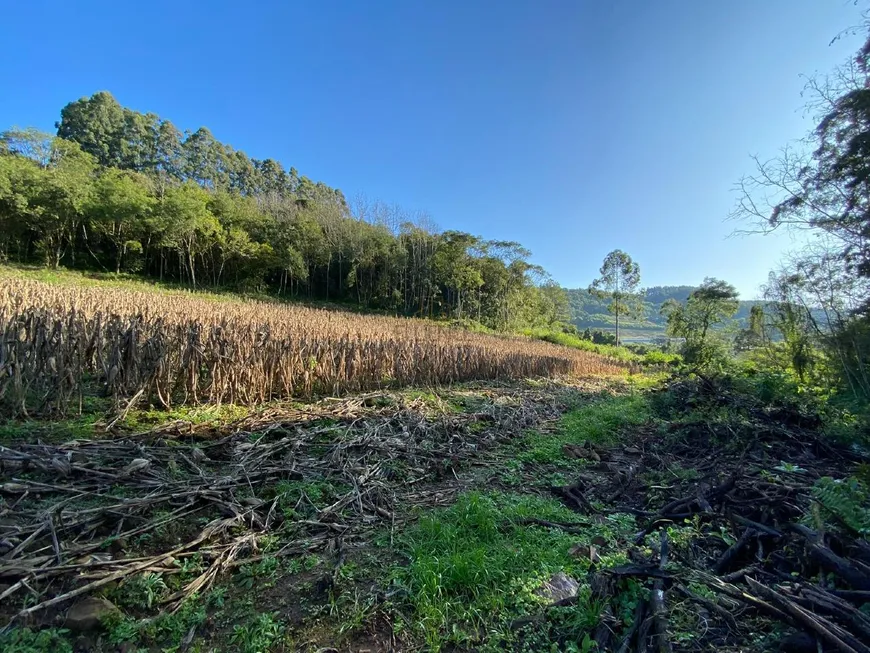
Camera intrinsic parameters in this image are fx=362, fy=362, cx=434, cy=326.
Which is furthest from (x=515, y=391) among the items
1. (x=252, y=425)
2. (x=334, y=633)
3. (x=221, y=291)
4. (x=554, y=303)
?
(x=554, y=303)

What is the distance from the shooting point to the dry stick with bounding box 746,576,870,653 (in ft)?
4.72

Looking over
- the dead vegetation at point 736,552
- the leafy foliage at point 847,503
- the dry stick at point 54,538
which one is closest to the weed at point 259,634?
the dry stick at point 54,538

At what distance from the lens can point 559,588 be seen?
235 centimetres

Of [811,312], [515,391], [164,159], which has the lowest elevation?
[515,391]

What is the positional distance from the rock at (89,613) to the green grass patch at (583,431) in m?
4.14

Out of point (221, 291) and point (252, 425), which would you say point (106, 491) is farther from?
point (221, 291)

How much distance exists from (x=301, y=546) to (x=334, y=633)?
840mm

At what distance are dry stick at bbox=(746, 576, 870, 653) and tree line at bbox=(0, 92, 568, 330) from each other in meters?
Answer: 33.0

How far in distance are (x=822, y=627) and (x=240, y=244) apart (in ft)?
117

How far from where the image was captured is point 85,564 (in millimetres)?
2207

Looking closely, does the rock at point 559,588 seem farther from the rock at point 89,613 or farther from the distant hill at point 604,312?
the distant hill at point 604,312

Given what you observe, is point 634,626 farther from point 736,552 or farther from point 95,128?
point 95,128

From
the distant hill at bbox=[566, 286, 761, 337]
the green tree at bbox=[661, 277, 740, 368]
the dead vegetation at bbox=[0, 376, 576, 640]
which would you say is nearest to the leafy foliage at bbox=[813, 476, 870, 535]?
the dead vegetation at bbox=[0, 376, 576, 640]

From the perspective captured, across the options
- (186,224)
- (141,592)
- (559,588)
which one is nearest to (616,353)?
(559,588)
